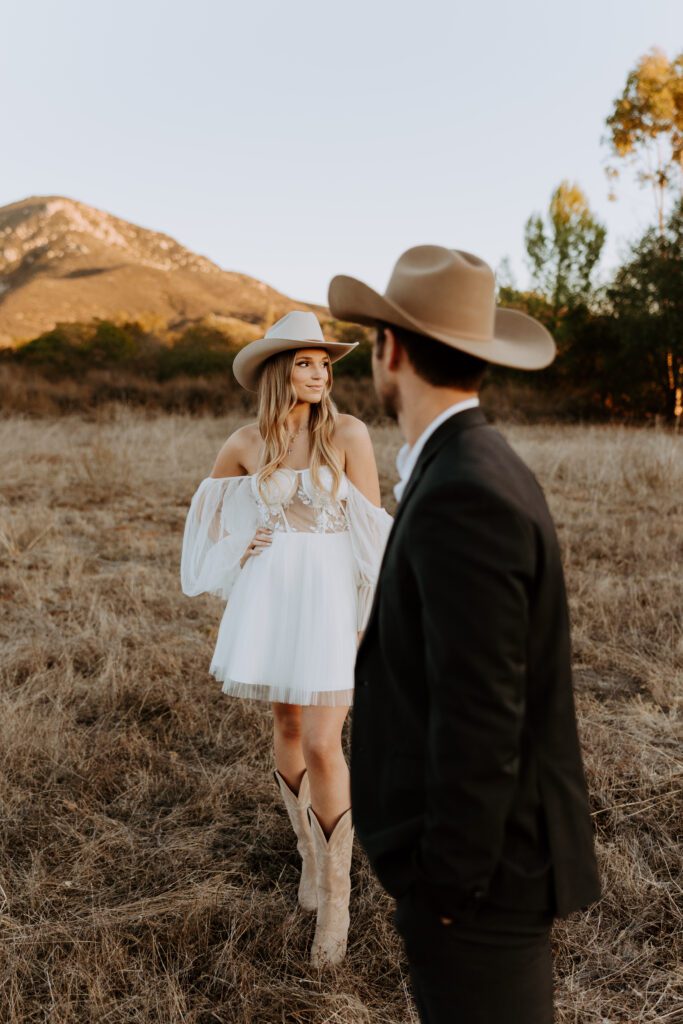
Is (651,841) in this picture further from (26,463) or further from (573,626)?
(26,463)

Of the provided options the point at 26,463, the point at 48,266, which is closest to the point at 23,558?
the point at 26,463

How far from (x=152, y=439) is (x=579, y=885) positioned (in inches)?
465

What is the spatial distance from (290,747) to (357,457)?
1.10 m

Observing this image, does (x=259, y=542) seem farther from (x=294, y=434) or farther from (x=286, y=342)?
(x=286, y=342)

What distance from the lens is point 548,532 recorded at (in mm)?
1247

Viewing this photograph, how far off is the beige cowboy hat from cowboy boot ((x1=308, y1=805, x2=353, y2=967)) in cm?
163

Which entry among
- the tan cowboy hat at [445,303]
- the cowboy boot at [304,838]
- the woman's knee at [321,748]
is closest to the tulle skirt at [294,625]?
the woman's knee at [321,748]

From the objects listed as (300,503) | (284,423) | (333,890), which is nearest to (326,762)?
(333,890)

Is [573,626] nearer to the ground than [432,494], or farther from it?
nearer to the ground

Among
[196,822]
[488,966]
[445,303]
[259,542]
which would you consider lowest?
[196,822]

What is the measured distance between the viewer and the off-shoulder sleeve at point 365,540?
2.78m

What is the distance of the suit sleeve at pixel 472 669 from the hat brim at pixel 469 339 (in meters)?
0.30

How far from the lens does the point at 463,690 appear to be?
1.18 metres

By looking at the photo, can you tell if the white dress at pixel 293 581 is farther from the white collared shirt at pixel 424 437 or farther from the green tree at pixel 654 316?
the green tree at pixel 654 316
